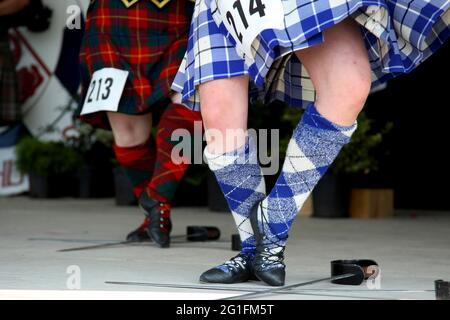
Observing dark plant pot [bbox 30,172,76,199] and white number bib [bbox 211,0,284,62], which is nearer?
white number bib [bbox 211,0,284,62]

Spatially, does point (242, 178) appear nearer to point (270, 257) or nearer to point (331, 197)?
point (270, 257)

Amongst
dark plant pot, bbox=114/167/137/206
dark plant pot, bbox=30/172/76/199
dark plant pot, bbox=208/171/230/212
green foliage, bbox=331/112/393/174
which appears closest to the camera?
green foliage, bbox=331/112/393/174

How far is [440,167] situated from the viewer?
614 cm

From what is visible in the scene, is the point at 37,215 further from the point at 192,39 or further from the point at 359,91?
the point at 359,91

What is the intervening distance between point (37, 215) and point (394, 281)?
3397 mm

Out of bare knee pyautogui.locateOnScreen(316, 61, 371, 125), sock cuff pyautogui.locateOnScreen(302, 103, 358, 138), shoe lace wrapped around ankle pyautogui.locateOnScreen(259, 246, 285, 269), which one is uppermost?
bare knee pyautogui.locateOnScreen(316, 61, 371, 125)

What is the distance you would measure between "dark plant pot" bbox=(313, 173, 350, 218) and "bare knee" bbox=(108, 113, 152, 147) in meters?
1.71

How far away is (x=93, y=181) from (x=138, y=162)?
3341 mm

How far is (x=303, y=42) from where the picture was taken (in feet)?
8.52

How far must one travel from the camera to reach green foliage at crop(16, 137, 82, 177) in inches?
294

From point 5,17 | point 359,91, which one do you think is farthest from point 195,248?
point 5,17

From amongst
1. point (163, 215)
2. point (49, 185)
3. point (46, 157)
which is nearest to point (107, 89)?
point (163, 215)

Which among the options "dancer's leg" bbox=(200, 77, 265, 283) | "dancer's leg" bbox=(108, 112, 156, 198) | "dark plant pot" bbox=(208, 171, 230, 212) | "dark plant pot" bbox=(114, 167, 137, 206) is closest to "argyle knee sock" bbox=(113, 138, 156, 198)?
"dancer's leg" bbox=(108, 112, 156, 198)

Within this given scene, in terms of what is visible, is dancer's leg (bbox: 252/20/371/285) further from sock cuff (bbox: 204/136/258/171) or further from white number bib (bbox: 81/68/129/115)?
white number bib (bbox: 81/68/129/115)
